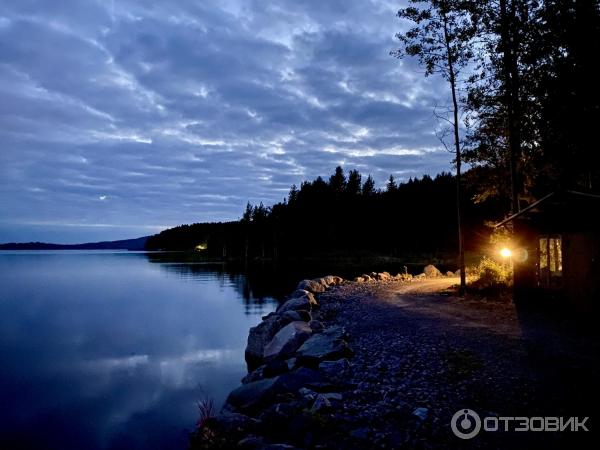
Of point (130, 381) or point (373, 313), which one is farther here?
point (373, 313)

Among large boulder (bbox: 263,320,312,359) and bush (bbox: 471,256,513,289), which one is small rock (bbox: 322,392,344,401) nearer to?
large boulder (bbox: 263,320,312,359)

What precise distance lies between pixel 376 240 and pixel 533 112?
248 feet

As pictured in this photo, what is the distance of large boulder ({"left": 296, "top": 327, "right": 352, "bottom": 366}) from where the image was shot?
1130cm

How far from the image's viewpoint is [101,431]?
1087cm

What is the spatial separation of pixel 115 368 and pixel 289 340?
322 inches

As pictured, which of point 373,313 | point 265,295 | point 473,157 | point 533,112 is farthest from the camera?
point 265,295

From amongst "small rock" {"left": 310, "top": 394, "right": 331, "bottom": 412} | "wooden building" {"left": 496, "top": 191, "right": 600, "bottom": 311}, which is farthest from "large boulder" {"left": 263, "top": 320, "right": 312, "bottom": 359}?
"wooden building" {"left": 496, "top": 191, "right": 600, "bottom": 311}

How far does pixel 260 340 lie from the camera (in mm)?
17234

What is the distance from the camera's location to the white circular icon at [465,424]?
6668 millimetres

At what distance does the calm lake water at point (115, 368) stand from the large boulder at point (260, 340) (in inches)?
20.6

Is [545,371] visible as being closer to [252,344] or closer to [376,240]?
[252,344]

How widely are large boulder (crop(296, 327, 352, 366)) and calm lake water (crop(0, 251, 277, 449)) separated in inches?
141

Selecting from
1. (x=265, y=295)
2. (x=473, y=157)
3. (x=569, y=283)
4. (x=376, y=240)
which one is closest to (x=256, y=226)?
(x=376, y=240)

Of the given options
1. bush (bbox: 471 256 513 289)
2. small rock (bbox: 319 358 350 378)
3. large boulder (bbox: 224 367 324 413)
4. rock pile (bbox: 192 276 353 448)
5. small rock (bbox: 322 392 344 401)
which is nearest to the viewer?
rock pile (bbox: 192 276 353 448)
